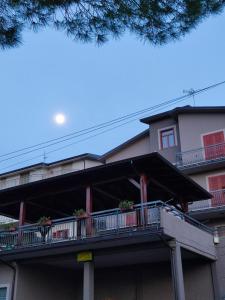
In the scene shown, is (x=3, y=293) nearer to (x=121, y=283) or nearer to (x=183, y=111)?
(x=121, y=283)

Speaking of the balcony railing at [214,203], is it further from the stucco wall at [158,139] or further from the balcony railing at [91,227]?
the balcony railing at [91,227]

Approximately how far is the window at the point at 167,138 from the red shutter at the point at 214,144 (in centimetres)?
236

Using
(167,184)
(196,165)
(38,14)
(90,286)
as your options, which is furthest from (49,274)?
(38,14)

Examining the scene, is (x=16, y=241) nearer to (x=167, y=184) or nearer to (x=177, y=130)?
(x=167, y=184)

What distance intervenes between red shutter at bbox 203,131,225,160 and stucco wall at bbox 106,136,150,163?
4.29 meters

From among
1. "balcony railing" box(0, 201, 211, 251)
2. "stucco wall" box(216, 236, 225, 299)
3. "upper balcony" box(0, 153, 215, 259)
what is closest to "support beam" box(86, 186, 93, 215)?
"upper balcony" box(0, 153, 215, 259)

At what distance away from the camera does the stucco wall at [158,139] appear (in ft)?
95.2

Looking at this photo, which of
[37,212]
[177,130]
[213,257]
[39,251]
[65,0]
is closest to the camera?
[65,0]

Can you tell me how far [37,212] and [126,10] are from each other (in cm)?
1540

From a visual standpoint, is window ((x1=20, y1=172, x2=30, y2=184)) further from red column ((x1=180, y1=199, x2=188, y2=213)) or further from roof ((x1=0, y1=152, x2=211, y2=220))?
red column ((x1=180, y1=199, x2=188, y2=213))

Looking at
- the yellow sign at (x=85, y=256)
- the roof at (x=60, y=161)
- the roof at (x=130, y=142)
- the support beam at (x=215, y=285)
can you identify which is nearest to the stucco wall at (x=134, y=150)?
the roof at (x=130, y=142)

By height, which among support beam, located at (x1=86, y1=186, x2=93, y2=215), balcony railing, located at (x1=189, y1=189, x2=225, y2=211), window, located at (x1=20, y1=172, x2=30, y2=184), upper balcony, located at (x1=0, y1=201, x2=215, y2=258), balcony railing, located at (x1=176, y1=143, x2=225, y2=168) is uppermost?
window, located at (x1=20, y1=172, x2=30, y2=184)

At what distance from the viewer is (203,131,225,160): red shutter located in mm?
26844

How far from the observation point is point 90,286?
16.2 meters
